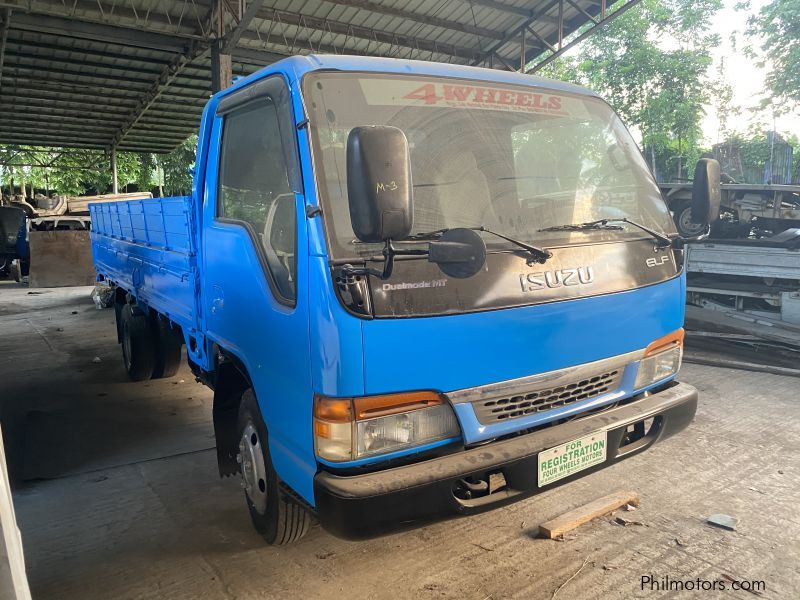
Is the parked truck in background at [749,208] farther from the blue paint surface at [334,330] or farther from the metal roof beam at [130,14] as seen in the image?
the metal roof beam at [130,14]

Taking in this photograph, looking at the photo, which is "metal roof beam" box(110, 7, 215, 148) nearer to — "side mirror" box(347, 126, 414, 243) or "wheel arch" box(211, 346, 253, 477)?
"wheel arch" box(211, 346, 253, 477)

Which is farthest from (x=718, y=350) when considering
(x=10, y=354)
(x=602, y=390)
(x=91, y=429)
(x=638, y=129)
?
(x=638, y=129)

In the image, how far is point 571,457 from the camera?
2.41m

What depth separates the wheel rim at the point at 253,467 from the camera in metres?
2.75

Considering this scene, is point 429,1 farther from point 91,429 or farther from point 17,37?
point 91,429

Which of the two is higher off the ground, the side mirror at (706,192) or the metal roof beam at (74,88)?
the metal roof beam at (74,88)

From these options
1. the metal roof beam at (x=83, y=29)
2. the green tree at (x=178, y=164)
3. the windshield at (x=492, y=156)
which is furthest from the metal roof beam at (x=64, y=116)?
the windshield at (x=492, y=156)

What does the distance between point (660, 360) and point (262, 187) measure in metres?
2.01

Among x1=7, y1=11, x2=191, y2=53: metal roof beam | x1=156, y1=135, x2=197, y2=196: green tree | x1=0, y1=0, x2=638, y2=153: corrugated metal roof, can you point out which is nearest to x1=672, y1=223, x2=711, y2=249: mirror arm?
x1=0, y1=0, x2=638, y2=153: corrugated metal roof

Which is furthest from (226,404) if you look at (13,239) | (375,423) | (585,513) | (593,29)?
(13,239)

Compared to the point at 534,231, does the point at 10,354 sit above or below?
below

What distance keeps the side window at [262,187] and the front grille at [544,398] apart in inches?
33.9

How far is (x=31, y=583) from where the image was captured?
105 inches

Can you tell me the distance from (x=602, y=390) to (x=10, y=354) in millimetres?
7232
